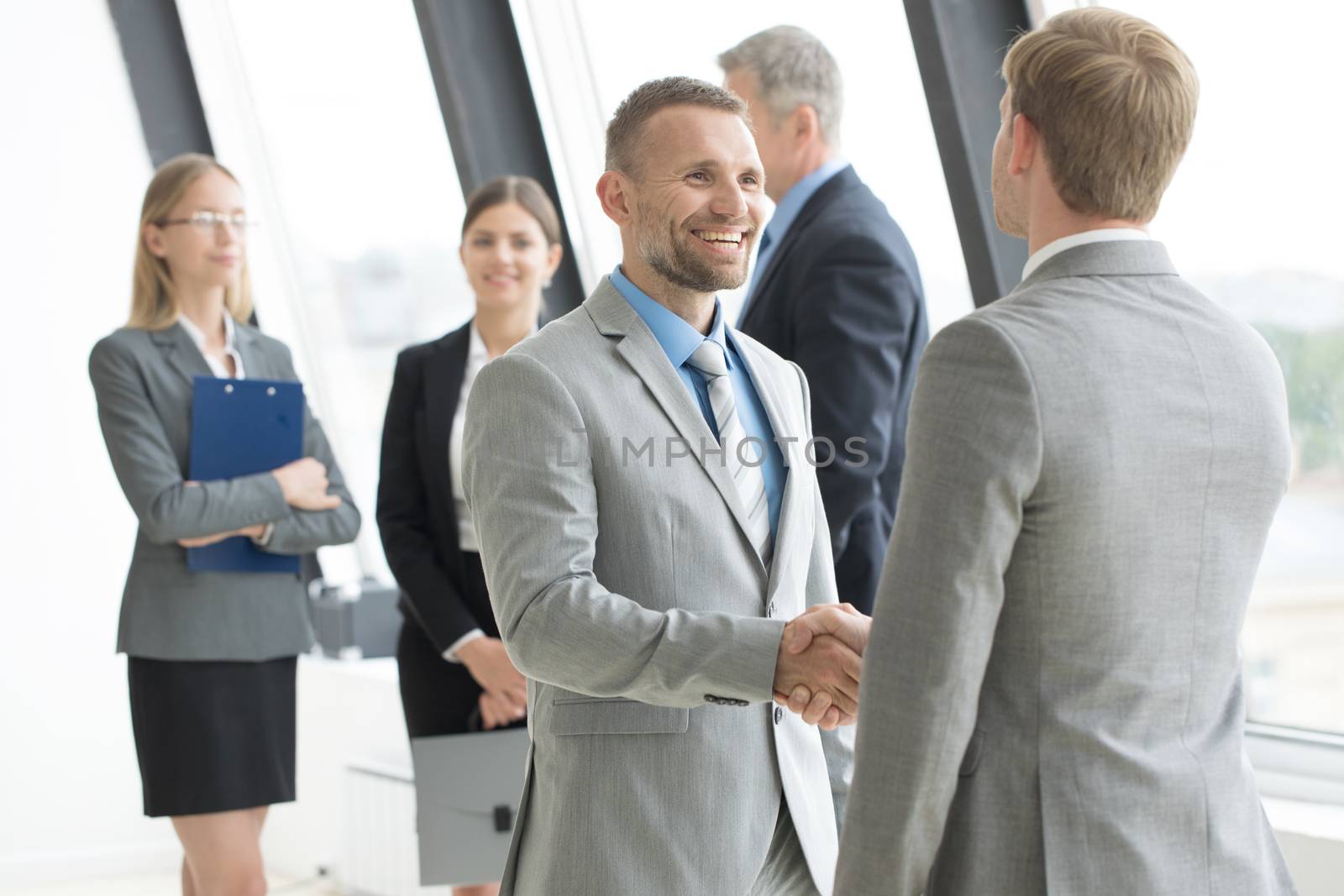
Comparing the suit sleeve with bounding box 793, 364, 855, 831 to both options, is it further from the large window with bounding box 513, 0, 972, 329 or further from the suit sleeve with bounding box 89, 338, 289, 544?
the suit sleeve with bounding box 89, 338, 289, 544

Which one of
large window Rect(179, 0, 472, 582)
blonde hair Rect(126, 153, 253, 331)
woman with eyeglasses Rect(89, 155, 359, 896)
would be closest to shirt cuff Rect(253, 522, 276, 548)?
woman with eyeglasses Rect(89, 155, 359, 896)

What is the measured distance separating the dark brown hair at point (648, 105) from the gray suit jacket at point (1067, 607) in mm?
684

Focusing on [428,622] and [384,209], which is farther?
[384,209]

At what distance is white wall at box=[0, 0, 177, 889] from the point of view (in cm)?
530

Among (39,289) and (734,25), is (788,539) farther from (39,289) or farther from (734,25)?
(39,289)

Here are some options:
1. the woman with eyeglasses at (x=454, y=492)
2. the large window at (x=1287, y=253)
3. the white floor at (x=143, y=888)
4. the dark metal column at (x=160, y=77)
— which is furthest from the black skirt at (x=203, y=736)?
the dark metal column at (x=160, y=77)

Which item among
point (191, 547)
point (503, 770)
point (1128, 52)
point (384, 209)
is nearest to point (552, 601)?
point (1128, 52)

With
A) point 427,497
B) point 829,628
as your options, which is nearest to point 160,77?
point 427,497

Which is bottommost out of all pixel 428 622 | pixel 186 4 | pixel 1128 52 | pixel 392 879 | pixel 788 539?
pixel 392 879

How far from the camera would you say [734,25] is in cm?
354

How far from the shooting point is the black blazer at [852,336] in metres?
2.57

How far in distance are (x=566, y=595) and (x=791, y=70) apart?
1.56 m

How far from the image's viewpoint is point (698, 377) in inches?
74.0

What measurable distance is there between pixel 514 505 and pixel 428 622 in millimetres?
1369
